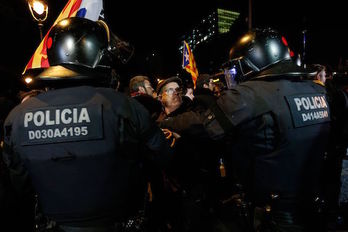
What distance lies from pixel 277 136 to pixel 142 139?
1114 millimetres

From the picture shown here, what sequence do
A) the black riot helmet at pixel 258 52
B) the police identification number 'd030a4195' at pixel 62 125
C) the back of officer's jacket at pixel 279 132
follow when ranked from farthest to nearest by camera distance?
1. the black riot helmet at pixel 258 52
2. the back of officer's jacket at pixel 279 132
3. the police identification number 'd030a4195' at pixel 62 125

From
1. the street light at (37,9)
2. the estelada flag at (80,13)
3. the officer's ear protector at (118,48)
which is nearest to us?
the officer's ear protector at (118,48)

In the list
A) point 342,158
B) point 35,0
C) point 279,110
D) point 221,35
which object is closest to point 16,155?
point 279,110

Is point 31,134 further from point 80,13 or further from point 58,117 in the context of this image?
point 80,13

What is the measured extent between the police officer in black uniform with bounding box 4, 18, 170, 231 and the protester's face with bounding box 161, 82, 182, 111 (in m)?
2.09

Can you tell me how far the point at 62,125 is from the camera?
1.79m

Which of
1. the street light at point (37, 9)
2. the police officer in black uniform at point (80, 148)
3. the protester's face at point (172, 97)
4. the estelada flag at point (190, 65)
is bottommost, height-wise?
the police officer in black uniform at point (80, 148)

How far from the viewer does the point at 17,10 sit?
13.8 metres

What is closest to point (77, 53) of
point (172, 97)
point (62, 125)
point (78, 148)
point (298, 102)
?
point (62, 125)

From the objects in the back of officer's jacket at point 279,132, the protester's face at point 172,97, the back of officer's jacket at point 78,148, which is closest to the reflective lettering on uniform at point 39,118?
the back of officer's jacket at point 78,148

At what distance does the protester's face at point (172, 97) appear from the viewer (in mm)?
4156

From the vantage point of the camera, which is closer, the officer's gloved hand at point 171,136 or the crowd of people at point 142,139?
the crowd of people at point 142,139

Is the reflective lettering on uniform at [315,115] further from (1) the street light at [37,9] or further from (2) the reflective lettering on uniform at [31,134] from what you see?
(1) the street light at [37,9]

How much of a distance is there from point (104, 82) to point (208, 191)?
2.14m
